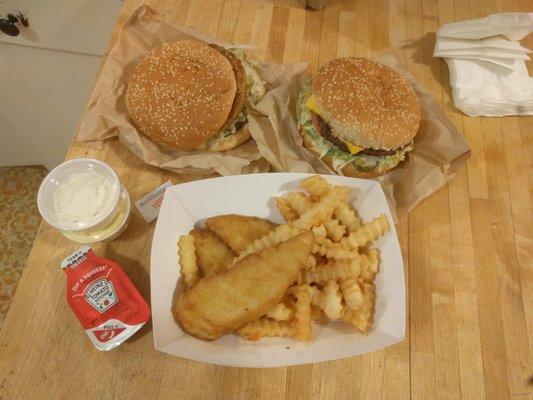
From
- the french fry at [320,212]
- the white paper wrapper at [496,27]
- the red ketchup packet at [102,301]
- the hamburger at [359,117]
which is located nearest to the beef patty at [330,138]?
the hamburger at [359,117]

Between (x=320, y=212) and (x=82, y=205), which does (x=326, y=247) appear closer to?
(x=320, y=212)

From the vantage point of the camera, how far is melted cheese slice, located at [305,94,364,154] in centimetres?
148

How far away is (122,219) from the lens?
1350mm

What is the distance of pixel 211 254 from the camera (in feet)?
4.08

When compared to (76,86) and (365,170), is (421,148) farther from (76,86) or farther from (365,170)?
(76,86)

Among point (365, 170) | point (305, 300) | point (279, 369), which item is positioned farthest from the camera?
point (365, 170)

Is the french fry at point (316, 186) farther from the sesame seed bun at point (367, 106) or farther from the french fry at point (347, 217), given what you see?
the sesame seed bun at point (367, 106)

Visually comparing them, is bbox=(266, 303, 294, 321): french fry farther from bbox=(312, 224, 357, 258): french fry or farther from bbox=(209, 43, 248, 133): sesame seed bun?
bbox=(209, 43, 248, 133): sesame seed bun

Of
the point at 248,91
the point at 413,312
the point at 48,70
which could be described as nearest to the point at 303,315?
the point at 413,312

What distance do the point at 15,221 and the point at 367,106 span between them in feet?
7.69

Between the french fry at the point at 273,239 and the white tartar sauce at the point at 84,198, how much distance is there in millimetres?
457

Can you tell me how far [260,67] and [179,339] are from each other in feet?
3.78

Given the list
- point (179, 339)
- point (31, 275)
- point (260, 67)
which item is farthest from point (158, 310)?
point (260, 67)

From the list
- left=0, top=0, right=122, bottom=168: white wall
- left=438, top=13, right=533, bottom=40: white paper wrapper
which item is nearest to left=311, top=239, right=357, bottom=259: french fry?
left=438, top=13, right=533, bottom=40: white paper wrapper
